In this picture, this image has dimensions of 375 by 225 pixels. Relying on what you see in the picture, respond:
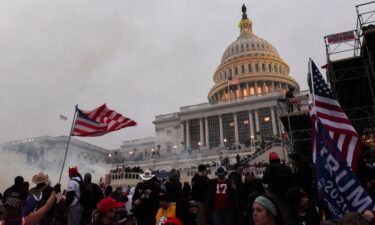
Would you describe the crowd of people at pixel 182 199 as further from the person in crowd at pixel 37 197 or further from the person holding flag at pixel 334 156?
the person holding flag at pixel 334 156

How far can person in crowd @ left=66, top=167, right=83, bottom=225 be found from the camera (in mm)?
8672

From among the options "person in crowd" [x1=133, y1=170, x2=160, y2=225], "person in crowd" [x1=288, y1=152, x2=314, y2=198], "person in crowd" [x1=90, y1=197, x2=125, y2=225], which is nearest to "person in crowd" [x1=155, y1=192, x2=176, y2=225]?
"person in crowd" [x1=133, y1=170, x2=160, y2=225]

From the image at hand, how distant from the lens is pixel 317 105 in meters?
6.02

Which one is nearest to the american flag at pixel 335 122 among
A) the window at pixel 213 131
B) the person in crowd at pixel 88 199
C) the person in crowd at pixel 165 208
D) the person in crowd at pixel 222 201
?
the person in crowd at pixel 165 208

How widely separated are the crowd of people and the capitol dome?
73.5 metres

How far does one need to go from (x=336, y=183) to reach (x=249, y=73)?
86.0 m

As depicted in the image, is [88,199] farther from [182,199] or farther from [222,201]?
[222,201]

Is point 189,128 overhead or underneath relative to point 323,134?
overhead

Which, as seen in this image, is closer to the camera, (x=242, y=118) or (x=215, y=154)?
(x=215, y=154)

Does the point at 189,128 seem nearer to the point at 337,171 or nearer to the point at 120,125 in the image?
the point at 120,125

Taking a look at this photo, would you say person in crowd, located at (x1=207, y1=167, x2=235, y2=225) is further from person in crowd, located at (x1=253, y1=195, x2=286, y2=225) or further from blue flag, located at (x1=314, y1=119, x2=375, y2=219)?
person in crowd, located at (x1=253, y1=195, x2=286, y2=225)

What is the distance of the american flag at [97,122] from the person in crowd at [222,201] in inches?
235

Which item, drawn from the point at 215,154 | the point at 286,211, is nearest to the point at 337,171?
the point at 286,211

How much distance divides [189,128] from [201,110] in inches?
187
